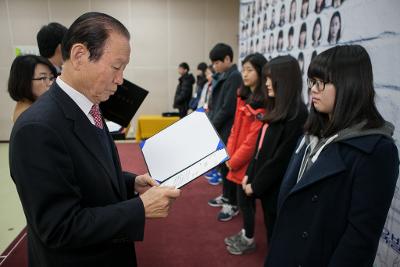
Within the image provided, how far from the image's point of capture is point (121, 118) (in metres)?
1.79

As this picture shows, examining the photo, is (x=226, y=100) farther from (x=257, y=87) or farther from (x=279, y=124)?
(x=279, y=124)

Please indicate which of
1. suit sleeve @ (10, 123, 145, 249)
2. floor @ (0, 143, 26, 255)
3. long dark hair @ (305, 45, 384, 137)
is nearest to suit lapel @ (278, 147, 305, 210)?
long dark hair @ (305, 45, 384, 137)

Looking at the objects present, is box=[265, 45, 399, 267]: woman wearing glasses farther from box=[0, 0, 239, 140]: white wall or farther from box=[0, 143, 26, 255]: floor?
box=[0, 0, 239, 140]: white wall

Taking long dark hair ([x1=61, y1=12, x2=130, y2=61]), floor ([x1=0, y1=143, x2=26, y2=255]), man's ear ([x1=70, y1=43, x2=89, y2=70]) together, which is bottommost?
floor ([x1=0, y1=143, x2=26, y2=255])

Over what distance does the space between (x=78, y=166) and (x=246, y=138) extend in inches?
56.2

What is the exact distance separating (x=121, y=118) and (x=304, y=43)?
5.03 ft

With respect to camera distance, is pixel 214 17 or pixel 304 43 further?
pixel 214 17

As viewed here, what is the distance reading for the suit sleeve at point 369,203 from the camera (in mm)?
920

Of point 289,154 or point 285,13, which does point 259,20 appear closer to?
point 285,13

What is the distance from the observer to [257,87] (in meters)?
2.08

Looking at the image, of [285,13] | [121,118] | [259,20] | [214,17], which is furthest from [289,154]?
[214,17]

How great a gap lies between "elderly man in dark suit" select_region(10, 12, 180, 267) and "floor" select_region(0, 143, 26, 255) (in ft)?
6.30

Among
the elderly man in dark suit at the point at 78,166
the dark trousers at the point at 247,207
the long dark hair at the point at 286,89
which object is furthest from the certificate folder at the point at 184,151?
the dark trousers at the point at 247,207

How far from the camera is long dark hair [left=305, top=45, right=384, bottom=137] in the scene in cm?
97
